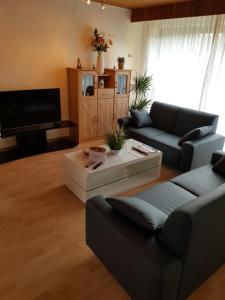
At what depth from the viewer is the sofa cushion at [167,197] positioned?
2.04 meters

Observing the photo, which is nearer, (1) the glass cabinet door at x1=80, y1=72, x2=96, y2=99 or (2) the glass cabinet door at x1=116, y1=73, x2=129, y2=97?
(1) the glass cabinet door at x1=80, y1=72, x2=96, y2=99

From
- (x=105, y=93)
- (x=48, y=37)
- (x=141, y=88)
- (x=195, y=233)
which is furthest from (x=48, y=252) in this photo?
(x=141, y=88)

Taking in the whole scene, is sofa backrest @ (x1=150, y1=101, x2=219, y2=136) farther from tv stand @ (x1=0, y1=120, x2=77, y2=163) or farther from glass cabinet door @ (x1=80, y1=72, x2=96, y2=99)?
tv stand @ (x1=0, y1=120, x2=77, y2=163)

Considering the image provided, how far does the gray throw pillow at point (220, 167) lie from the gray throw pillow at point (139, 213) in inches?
51.8

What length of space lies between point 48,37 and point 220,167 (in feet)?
11.1

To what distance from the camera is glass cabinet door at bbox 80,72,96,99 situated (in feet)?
13.7

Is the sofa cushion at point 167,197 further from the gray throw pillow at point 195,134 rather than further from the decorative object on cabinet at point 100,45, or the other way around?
the decorative object on cabinet at point 100,45

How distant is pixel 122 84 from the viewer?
4770mm

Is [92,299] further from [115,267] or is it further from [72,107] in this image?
[72,107]

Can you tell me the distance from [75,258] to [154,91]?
405cm

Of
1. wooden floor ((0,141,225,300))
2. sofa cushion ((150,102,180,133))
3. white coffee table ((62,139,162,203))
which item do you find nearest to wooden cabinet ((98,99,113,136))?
sofa cushion ((150,102,180,133))

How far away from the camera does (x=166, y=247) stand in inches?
55.1

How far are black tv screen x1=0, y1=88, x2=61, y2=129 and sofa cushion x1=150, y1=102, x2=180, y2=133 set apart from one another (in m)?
1.80

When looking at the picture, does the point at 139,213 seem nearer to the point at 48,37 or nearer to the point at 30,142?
the point at 30,142
